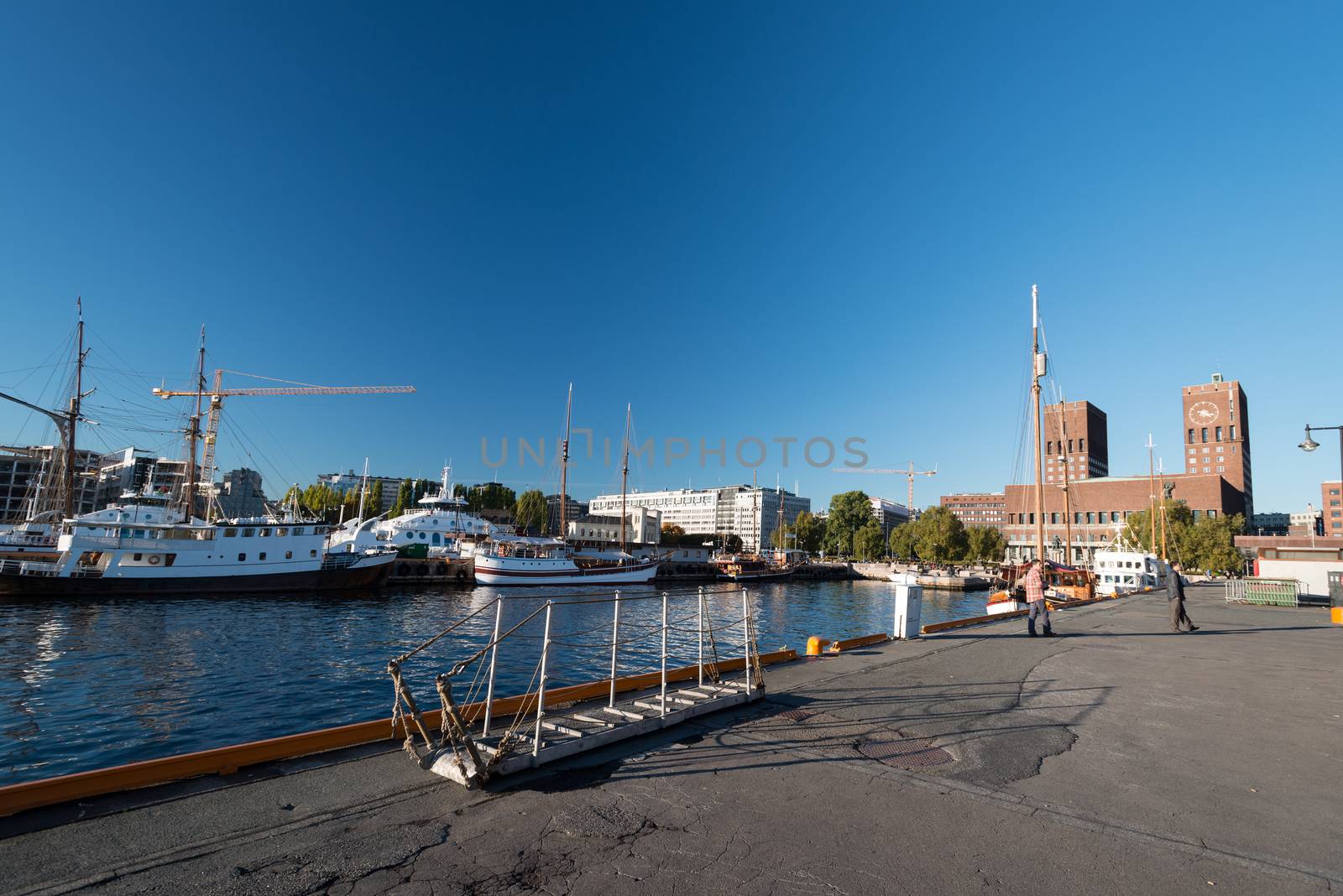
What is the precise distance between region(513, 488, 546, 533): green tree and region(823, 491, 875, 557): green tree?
57.8 metres

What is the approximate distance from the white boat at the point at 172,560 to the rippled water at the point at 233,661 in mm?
2275

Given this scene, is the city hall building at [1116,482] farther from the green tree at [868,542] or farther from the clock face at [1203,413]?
the green tree at [868,542]

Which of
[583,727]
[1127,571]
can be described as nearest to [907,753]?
[583,727]

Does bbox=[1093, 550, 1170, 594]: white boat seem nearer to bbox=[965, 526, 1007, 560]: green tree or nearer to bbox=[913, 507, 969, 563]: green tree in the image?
bbox=[913, 507, 969, 563]: green tree

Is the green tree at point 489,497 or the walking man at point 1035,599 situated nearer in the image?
the walking man at point 1035,599

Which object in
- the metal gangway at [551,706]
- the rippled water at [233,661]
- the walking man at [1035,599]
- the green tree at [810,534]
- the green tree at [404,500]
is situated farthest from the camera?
the green tree at [810,534]

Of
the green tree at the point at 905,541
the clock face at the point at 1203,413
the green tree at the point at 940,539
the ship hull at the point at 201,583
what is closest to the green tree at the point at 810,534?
the green tree at the point at 905,541

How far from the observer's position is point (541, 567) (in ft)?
184

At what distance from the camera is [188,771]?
5.86 meters

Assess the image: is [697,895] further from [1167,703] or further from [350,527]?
[350,527]

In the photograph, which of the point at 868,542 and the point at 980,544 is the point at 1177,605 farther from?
the point at 868,542

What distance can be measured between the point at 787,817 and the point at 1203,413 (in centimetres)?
18676

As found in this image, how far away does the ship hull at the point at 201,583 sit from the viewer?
36188 mm

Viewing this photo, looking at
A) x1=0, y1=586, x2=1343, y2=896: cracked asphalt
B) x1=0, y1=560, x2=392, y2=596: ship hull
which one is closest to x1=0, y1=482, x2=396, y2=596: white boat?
x1=0, y1=560, x2=392, y2=596: ship hull
